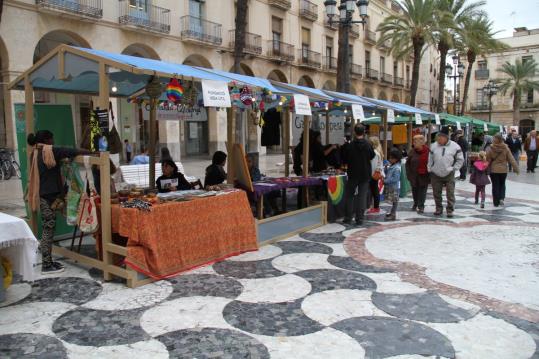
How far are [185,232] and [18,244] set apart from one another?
65.0 inches

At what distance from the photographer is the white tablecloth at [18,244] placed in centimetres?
392

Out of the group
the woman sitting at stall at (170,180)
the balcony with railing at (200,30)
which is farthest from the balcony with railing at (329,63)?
the woman sitting at stall at (170,180)

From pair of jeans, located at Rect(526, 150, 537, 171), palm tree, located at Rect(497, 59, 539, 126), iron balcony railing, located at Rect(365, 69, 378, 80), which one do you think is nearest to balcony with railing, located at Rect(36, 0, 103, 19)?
pair of jeans, located at Rect(526, 150, 537, 171)

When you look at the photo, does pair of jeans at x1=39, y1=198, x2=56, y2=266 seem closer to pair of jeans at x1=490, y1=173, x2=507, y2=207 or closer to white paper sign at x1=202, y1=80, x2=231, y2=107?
white paper sign at x1=202, y1=80, x2=231, y2=107

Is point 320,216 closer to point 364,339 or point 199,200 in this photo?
point 199,200

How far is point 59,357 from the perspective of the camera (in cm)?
317

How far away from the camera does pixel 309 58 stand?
30156 mm

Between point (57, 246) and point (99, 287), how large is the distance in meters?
1.42

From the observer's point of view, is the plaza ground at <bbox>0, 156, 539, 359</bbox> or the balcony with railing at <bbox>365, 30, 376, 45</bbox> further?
the balcony with railing at <bbox>365, 30, 376, 45</bbox>

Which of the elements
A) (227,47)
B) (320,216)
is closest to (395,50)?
(227,47)

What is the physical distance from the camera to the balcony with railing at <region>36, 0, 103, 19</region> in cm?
1605

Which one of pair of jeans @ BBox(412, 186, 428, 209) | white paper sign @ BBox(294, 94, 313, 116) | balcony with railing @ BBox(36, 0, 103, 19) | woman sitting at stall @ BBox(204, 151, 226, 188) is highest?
balcony with railing @ BBox(36, 0, 103, 19)

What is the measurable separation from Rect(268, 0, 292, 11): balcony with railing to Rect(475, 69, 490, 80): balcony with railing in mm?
40595

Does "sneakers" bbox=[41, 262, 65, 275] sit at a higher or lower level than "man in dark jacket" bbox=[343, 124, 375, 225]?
lower
